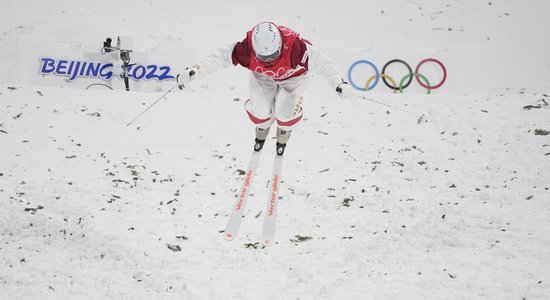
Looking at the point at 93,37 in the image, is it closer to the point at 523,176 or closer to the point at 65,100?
the point at 65,100

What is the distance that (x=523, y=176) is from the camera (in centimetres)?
773

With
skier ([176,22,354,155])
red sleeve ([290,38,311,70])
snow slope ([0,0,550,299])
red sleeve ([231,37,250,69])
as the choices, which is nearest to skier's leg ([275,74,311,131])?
skier ([176,22,354,155])

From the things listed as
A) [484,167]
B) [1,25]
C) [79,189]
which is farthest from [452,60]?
[1,25]

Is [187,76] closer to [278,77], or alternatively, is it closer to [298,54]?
[278,77]

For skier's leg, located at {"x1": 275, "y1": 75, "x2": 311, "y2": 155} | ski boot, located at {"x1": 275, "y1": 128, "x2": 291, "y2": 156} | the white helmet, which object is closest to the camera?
the white helmet

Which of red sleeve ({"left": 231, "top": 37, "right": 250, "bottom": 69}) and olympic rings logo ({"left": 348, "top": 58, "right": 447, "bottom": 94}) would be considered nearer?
red sleeve ({"left": 231, "top": 37, "right": 250, "bottom": 69})

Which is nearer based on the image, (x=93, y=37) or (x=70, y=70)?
(x=70, y=70)

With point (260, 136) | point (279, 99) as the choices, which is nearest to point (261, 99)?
point (279, 99)

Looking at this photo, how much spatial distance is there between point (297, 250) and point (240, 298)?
3.94ft

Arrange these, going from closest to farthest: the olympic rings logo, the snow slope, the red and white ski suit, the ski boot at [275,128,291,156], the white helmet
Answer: the white helmet
the red and white ski suit
the ski boot at [275,128,291,156]
the snow slope
the olympic rings logo

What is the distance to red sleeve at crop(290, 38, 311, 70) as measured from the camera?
473 cm

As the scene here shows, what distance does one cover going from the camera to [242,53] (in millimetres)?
4895

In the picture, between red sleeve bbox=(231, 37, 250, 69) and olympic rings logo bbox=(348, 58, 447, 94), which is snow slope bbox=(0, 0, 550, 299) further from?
olympic rings logo bbox=(348, 58, 447, 94)

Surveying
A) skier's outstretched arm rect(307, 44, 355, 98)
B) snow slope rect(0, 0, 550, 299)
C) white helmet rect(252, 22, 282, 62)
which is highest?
white helmet rect(252, 22, 282, 62)
